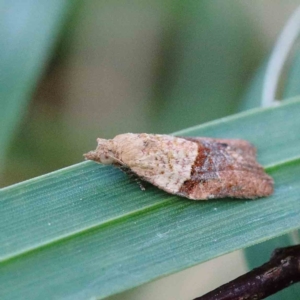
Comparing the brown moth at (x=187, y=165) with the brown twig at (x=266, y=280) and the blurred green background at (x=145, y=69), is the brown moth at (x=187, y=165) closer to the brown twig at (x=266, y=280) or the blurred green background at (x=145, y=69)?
the brown twig at (x=266, y=280)

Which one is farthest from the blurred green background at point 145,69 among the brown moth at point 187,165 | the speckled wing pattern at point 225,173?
the brown moth at point 187,165

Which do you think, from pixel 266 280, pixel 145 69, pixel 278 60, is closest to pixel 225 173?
pixel 266 280

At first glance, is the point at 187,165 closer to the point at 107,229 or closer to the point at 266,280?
the point at 107,229

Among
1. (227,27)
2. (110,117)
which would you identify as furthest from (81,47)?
(227,27)

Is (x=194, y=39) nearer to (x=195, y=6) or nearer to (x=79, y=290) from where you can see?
(x=195, y=6)

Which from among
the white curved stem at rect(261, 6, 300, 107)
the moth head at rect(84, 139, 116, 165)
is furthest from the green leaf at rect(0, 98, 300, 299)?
the white curved stem at rect(261, 6, 300, 107)

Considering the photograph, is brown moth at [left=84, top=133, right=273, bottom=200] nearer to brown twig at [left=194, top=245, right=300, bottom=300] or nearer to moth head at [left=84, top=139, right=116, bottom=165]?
moth head at [left=84, top=139, right=116, bottom=165]
